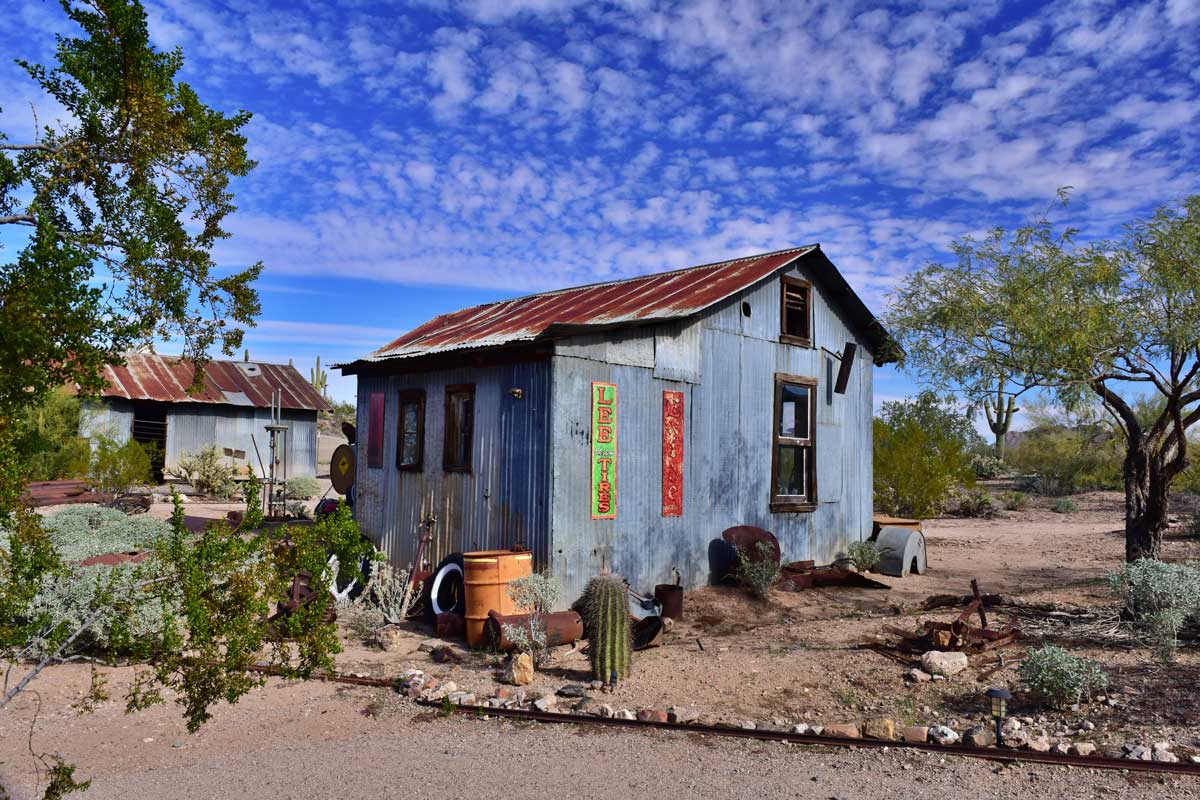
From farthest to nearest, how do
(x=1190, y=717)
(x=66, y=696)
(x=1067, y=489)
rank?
1. (x=1067, y=489)
2. (x=66, y=696)
3. (x=1190, y=717)

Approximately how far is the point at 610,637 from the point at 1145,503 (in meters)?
8.28

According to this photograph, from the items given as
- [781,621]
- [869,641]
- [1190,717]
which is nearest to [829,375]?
[781,621]

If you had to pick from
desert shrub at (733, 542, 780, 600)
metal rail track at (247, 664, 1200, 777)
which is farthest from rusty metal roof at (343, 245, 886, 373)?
metal rail track at (247, 664, 1200, 777)

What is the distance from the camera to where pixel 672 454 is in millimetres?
11336


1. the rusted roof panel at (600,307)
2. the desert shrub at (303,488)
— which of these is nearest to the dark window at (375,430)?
the rusted roof panel at (600,307)

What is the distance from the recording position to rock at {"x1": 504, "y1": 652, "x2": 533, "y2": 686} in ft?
25.5

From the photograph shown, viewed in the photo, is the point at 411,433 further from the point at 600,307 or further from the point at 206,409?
the point at 206,409

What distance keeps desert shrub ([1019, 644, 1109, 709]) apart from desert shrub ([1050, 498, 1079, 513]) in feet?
75.5

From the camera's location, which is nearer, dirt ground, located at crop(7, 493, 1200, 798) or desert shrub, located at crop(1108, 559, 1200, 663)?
dirt ground, located at crop(7, 493, 1200, 798)

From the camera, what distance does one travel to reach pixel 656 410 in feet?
36.6

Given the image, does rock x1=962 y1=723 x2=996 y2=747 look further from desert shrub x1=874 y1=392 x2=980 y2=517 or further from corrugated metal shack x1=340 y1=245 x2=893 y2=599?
desert shrub x1=874 y1=392 x2=980 y2=517

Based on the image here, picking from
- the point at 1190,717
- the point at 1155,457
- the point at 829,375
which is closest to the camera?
the point at 1190,717

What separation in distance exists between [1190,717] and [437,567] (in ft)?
27.2

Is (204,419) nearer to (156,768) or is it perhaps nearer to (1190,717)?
(156,768)
